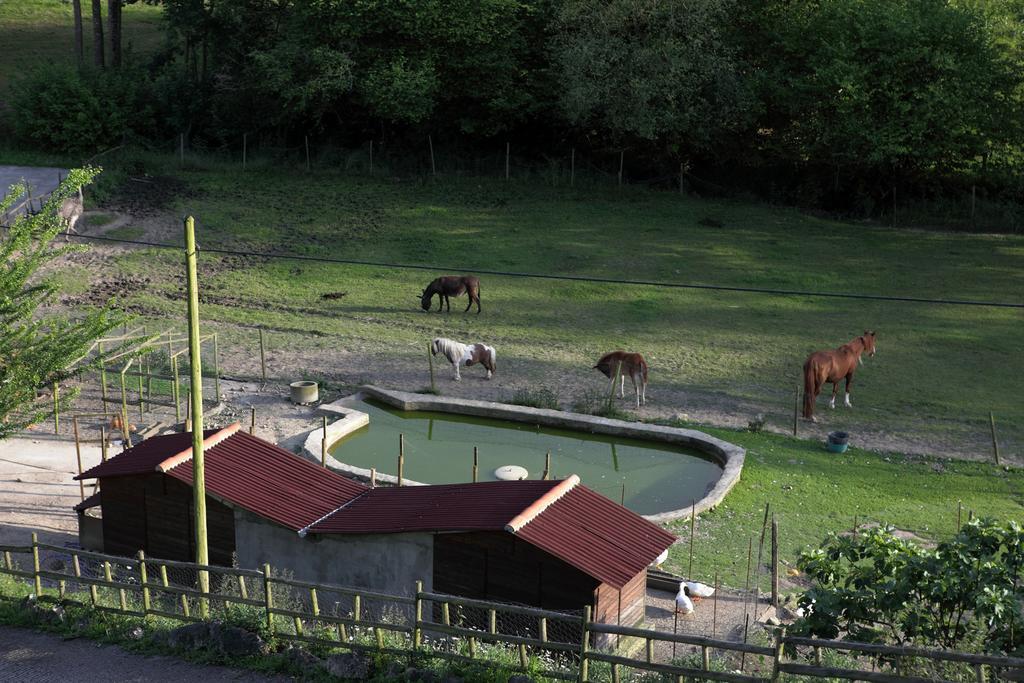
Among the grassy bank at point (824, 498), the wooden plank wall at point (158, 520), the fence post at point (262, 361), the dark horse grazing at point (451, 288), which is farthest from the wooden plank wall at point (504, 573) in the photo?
the dark horse grazing at point (451, 288)

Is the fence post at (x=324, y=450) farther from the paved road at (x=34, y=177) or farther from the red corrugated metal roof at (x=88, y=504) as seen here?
the paved road at (x=34, y=177)

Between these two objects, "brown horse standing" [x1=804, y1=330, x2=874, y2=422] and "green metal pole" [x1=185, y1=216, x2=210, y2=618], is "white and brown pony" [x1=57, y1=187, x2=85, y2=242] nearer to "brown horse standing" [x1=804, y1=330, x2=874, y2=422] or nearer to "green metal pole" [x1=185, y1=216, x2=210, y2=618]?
"brown horse standing" [x1=804, y1=330, x2=874, y2=422]

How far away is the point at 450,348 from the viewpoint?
1091 inches

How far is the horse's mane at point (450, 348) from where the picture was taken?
2772 cm

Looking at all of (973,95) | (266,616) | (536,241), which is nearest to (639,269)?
(536,241)

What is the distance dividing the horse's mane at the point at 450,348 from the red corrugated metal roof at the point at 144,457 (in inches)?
338

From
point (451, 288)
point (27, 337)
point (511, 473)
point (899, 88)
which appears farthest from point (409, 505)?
point (899, 88)

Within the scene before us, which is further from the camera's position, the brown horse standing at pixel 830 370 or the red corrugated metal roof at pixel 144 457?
the brown horse standing at pixel 830 370

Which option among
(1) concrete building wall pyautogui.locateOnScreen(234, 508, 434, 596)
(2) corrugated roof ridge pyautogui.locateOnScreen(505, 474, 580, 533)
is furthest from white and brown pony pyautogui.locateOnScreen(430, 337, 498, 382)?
(2) corrugated roof ridge pyautogui.locateOnScreen(505, 474, 580, 533)

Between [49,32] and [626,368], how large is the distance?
4628 centimetres

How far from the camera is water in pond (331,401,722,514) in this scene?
74.6 ft

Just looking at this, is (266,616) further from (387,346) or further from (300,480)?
(387,346)

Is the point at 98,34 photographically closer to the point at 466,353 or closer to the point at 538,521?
the point at 466,353

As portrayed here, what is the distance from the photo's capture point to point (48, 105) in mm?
46094
